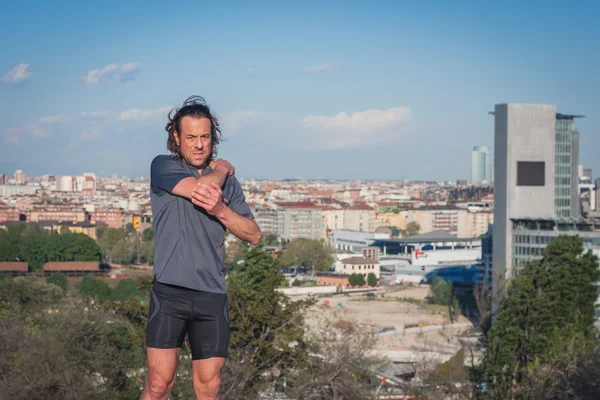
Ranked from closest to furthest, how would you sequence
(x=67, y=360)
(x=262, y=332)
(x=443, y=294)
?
(x=67, y=360), (x=262, y=332), (x=443, y=294)

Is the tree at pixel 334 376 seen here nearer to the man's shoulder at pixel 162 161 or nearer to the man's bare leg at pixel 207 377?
the man's bare leg at pixel 207 377

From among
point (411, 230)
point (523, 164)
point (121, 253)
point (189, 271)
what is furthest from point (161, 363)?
point (411, 230)

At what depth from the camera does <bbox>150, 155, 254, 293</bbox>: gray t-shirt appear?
2.54 metres

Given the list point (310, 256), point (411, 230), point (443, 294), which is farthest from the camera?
point (411, 230)

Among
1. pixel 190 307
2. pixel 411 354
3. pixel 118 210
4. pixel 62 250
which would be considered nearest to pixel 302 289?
pixel 62 250

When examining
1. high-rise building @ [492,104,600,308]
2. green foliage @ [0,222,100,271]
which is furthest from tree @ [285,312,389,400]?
green foliage @ [0,222,100,271]

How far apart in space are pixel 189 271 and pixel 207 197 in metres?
0.22

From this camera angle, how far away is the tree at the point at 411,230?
80750 millimetres

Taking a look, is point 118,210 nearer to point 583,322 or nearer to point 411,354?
point 411,354

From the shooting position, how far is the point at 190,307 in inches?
100

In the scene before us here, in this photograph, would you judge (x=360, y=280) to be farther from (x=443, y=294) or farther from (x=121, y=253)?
(x=121, y=253)

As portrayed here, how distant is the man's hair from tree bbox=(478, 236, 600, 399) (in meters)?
11.4

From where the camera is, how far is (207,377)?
2613 mm

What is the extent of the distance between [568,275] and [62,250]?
3751cm
